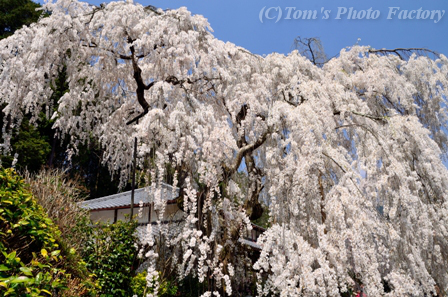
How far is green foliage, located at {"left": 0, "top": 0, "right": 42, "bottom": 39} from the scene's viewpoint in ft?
60.2

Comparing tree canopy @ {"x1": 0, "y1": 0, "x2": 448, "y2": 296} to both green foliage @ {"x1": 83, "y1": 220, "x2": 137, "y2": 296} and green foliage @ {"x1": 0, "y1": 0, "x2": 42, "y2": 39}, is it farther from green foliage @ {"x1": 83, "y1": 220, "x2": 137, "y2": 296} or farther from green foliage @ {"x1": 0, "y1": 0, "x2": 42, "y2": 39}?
green foliage @ {"x1": 0, "y1": 0, "x2": 42, "y2": 39}

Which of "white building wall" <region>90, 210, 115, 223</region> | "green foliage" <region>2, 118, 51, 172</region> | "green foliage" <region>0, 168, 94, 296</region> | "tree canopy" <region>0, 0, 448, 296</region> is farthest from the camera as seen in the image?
"green foliage" <region>2, 118, 51, 172</region>

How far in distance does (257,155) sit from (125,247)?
3001 mm

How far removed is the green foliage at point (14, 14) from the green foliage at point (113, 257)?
1800 cm

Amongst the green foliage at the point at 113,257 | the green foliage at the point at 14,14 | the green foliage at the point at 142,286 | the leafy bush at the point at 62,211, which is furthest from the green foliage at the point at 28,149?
the green foliage at the point at 142,286

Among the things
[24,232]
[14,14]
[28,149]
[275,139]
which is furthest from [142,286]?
[14,14]

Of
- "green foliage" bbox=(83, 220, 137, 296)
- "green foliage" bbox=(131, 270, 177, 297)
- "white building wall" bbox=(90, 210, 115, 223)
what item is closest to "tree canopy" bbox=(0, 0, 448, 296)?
"green foliage" bbox=(131, 270, 177, 297)

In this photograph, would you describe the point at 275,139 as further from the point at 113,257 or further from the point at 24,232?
the point at 24,232

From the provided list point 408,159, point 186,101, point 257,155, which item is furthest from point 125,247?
point 408,159

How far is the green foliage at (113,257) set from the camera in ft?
15.8

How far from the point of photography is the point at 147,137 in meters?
4.12

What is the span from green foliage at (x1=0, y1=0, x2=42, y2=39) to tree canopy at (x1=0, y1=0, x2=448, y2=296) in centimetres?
1580

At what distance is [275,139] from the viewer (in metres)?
4.99

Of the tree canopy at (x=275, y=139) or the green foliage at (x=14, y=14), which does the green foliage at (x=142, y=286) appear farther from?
the green foliage at (x=14, y=14)
